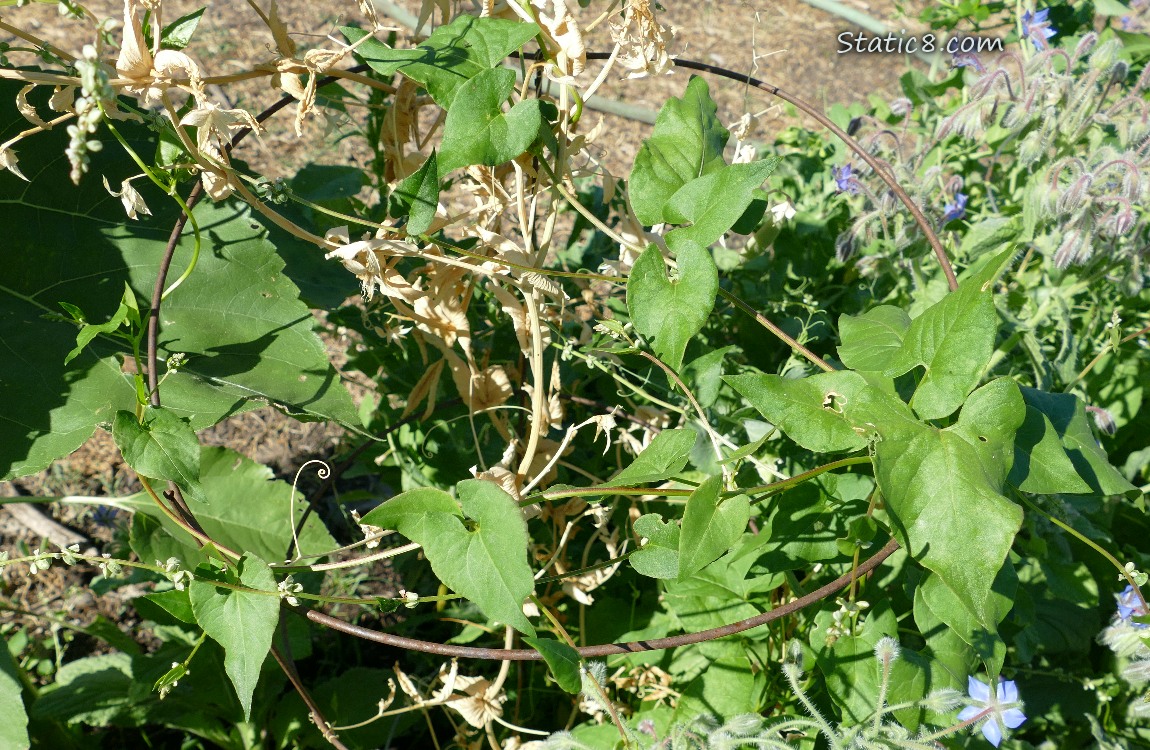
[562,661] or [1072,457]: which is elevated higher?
[1072,457]

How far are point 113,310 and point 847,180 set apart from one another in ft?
3.72

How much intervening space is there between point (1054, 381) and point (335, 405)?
1142mm

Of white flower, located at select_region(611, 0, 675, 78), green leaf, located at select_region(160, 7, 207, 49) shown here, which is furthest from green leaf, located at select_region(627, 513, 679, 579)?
green leaf, located at select_region(160, 7, 207, 49)

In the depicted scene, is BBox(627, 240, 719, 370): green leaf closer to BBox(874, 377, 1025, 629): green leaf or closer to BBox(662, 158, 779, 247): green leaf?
BBox(662, 158, 779, 247): green leaf

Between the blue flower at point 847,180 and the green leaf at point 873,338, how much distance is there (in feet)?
1.71

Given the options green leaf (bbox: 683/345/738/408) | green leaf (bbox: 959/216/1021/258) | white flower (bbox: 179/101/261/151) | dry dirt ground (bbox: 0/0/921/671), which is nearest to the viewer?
white flower (bbox: 179/101/261/151)

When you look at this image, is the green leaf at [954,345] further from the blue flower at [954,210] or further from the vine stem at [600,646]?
the blue flower at [954,210]

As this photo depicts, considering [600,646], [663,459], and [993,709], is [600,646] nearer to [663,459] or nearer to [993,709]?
[663,459]

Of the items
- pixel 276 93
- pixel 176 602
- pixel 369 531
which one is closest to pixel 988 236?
pixel 369 531

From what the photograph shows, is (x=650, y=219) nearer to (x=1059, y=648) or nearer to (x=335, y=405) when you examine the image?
(x=335, y=405)

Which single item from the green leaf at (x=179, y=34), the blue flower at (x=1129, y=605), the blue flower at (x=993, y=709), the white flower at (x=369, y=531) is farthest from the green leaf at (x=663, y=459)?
the blue flower at (x=1129, y=605)

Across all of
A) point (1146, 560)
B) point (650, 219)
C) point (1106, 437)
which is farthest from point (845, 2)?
point (650, 219)

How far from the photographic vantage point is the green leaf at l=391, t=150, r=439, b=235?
0.86 metres

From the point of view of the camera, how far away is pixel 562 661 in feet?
2.60
